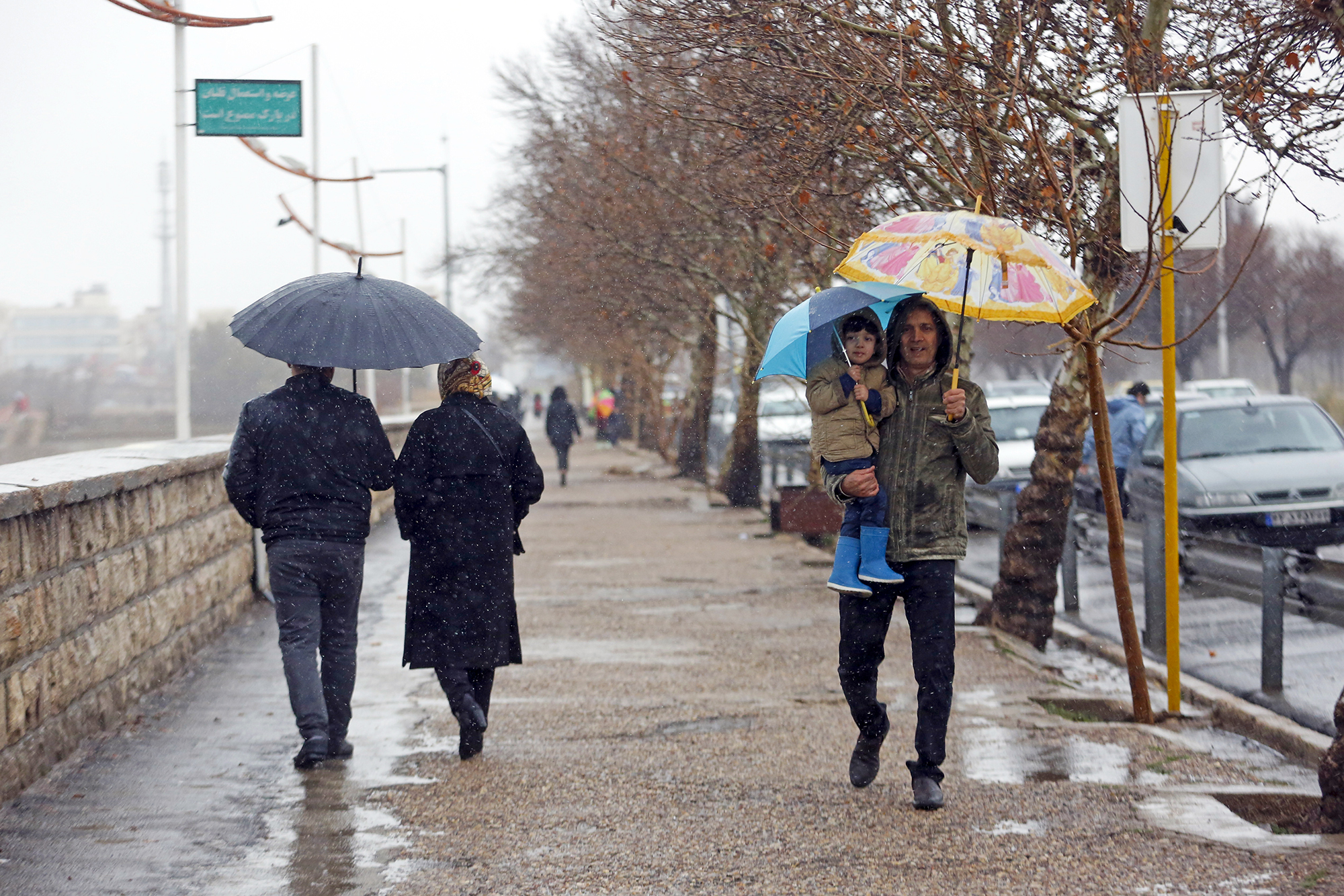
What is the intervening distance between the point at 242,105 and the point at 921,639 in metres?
8.01

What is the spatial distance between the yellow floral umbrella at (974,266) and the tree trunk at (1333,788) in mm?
1707

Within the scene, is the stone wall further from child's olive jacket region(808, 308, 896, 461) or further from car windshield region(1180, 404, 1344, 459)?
car windshield region(1180, 404, 1344, 459)

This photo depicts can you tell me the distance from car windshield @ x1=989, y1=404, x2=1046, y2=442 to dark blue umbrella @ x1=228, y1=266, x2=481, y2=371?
1347cm

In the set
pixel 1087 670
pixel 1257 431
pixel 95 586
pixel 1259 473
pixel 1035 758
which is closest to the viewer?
pixel 1035 758

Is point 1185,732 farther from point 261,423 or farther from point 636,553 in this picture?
point 636,553

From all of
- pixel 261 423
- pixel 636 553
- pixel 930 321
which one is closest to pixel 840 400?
pixel 930 321

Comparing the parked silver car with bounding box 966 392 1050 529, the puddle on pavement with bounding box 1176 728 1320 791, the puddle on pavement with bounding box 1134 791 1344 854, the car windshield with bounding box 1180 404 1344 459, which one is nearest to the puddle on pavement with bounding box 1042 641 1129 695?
the puddle on pavement with bounding box 1176 728 1320 791

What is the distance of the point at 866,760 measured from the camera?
5500 millimetres

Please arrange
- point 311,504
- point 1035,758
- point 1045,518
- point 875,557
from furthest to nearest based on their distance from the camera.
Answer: point 1045,518 < point 1035,758 < point 311,504 < point 875,557

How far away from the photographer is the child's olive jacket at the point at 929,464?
5121 millimetres

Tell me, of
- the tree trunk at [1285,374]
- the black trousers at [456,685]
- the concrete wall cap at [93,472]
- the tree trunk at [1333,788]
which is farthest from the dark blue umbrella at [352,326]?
the tree trunk at [1285,374]

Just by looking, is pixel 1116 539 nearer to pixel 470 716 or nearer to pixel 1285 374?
pixel 470 716

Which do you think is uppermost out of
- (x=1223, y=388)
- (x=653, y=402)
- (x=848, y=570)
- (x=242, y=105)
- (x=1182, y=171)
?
(x=242, y=105)

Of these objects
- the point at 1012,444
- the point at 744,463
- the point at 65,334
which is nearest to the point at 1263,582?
the point at 1012,444
